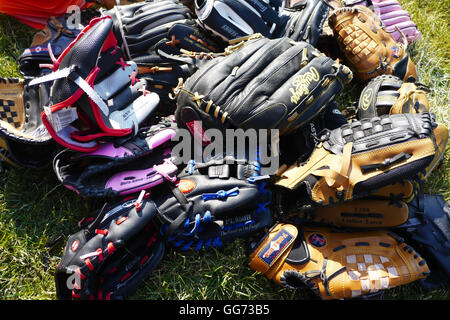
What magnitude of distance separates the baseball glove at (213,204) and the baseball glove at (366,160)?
0.24 metres

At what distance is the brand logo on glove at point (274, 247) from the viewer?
2.23 m

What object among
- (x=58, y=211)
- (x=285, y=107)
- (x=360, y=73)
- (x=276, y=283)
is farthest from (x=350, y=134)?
(x=58, y=211)

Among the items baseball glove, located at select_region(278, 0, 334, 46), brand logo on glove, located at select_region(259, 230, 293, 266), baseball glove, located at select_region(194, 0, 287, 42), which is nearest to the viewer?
brand logo on glove, located at select_region(259, 230, 293, 266)

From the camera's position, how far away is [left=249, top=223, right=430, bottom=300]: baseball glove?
2.13 m

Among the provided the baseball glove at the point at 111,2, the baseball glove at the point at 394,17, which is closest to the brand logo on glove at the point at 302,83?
the baseball glove at the point at 394,17

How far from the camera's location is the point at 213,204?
2.23 m

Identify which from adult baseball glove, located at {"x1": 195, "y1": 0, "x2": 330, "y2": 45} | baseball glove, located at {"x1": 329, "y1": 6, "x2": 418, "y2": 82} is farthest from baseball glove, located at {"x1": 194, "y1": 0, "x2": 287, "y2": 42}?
baseball glove, located at {"x1": 329, "y1": 6, "x2": 418, "y2": 82}

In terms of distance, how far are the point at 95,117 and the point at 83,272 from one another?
0.95 m

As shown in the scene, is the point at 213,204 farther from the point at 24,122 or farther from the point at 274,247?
the point at 24,122

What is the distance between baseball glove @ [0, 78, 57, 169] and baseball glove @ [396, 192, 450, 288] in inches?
102

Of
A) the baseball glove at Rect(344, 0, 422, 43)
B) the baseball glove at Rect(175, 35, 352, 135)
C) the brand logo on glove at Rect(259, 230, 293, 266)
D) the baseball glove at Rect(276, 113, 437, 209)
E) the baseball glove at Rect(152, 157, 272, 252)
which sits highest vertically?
the baseball glove at Rect(344, 0, 422, 43)

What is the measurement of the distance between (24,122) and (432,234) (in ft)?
9.94

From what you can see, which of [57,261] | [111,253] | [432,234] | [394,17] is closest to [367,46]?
[394,17]

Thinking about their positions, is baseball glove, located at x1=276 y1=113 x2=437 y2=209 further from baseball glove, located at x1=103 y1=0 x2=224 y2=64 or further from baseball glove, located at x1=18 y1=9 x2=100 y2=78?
baseball glove, located at x1=18 y1=9 x2=100 y2=78
